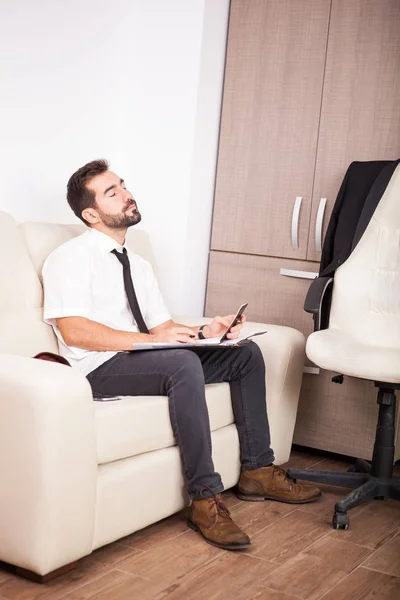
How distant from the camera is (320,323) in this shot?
3.00 m

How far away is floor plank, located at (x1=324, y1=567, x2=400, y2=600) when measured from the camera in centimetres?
215

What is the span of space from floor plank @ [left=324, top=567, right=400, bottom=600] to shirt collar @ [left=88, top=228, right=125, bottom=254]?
1.28m

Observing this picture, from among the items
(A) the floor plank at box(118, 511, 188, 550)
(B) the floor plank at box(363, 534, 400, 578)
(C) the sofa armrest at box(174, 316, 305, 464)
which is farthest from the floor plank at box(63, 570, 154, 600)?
(C) the sofa armrest at box(174, 316, 305, 464)

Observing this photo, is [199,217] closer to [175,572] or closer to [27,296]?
[27,296]

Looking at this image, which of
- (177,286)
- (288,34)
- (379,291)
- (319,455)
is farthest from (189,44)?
(319,455)

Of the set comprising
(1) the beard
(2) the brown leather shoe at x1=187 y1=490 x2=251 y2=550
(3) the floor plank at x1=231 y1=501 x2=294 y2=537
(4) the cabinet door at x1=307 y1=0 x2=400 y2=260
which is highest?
(4) the cabinet door at x1=307 y1=0 x2=400 y2=260

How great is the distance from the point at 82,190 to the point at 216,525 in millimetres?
1201

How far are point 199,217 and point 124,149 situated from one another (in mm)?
456

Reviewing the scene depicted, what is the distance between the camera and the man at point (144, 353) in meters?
2.49

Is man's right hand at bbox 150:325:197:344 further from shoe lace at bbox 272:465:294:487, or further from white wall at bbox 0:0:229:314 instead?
white wall at bbox 0:0:229:314

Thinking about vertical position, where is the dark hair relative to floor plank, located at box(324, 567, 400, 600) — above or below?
above

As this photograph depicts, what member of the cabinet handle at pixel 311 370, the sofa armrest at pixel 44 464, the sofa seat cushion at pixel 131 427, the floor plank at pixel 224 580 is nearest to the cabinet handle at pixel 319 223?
the cabinet handle at pixel 311 370

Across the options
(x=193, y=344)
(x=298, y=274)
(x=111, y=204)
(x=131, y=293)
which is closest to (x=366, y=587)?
(x=193, y=344)

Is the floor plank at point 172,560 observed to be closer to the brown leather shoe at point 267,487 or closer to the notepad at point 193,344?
the brown leather shoe at point 267,487
